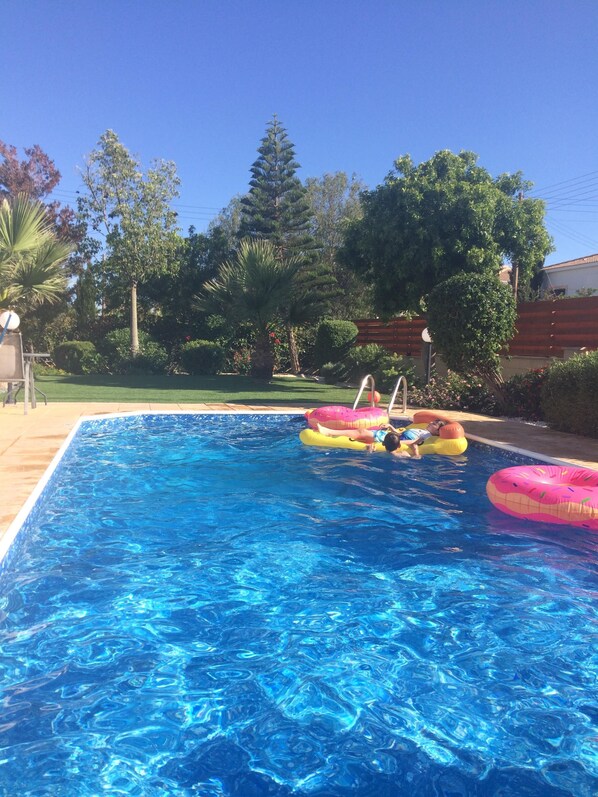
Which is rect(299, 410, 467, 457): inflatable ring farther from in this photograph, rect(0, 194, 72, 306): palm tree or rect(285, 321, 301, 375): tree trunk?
rect(285, 321, 301, 375): tree trunk

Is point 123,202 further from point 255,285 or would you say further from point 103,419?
point 103,419

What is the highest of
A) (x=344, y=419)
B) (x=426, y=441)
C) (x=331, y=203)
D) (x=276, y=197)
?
(x=331, y=203)

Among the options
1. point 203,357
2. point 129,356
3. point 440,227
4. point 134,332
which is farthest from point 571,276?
point 129,356

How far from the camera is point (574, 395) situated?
9680 mm

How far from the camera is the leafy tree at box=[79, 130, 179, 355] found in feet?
82.3

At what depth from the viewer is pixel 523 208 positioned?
15617mm

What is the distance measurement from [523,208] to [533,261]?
4.50 feet

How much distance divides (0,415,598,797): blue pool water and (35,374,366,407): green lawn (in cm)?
748

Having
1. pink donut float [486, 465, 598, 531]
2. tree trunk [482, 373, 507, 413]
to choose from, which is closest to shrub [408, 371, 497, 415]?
tree trunk [482, 373, 507, 413]

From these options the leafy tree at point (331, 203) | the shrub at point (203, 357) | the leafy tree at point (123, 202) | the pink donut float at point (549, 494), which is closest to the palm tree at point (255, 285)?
the shrub at point (203, 357)

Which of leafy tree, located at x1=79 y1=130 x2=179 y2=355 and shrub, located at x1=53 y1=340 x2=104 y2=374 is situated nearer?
shrub, located at x1=53 y1=340 x2=104 y2=374

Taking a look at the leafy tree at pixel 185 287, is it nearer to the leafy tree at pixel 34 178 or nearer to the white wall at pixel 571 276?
the leafy tree at pixel 34 178

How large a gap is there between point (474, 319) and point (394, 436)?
13.9ft

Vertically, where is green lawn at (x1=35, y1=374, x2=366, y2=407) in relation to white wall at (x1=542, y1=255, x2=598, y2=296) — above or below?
below
